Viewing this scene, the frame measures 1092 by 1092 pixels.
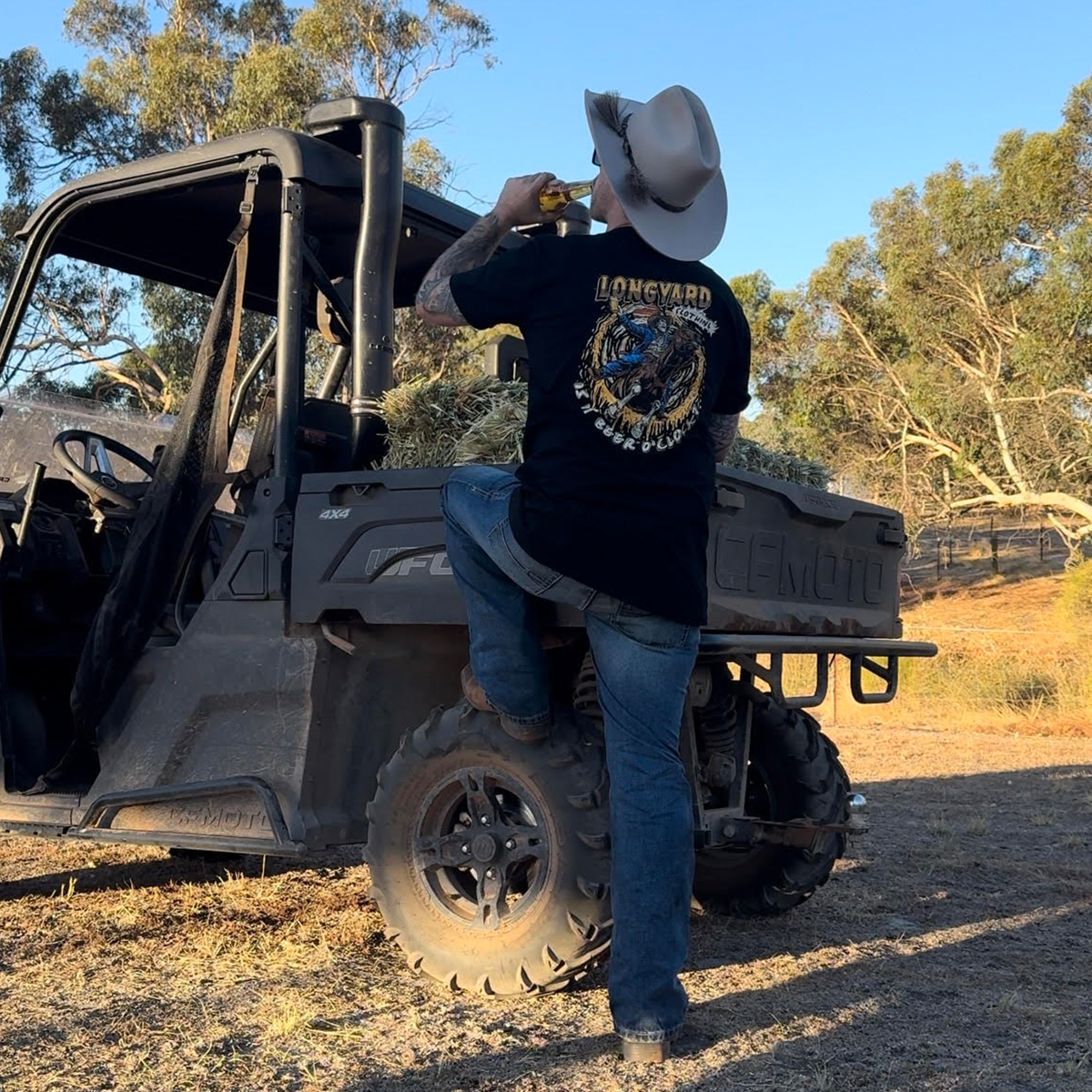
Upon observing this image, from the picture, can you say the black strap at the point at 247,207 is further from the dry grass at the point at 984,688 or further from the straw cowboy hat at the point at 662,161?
the dry grass at the point at 984,688

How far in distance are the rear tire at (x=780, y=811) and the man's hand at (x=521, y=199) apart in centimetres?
180

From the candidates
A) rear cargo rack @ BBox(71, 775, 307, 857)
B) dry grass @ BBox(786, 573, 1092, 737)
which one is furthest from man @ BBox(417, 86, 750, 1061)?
dry grass @ BBox(786, 573, 1092, 737)

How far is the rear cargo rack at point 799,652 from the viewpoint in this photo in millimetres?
3828

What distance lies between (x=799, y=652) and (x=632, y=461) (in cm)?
111

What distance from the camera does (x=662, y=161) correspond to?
11.3 ft

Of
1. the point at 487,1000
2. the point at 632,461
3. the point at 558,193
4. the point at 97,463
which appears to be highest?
the point at 558,193

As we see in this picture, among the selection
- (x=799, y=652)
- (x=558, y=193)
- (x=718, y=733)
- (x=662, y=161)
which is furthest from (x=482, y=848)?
(x=662, y=161)

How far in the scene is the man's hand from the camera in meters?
3.65

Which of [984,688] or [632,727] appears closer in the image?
[632,727]

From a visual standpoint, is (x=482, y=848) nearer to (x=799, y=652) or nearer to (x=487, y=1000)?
(x=487, y=1000)

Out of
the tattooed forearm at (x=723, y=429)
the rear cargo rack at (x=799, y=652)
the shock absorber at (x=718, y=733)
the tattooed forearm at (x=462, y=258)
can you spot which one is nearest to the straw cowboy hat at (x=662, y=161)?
the tattooed forearm at (x=462, y=258)

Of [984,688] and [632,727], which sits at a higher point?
[984,688]

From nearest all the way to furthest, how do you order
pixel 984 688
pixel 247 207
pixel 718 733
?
pixel 718 733 < pixel 247 207 < pixel 984 688

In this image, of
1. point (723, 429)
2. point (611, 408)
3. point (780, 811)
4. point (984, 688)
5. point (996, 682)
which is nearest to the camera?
point (611, 408)
